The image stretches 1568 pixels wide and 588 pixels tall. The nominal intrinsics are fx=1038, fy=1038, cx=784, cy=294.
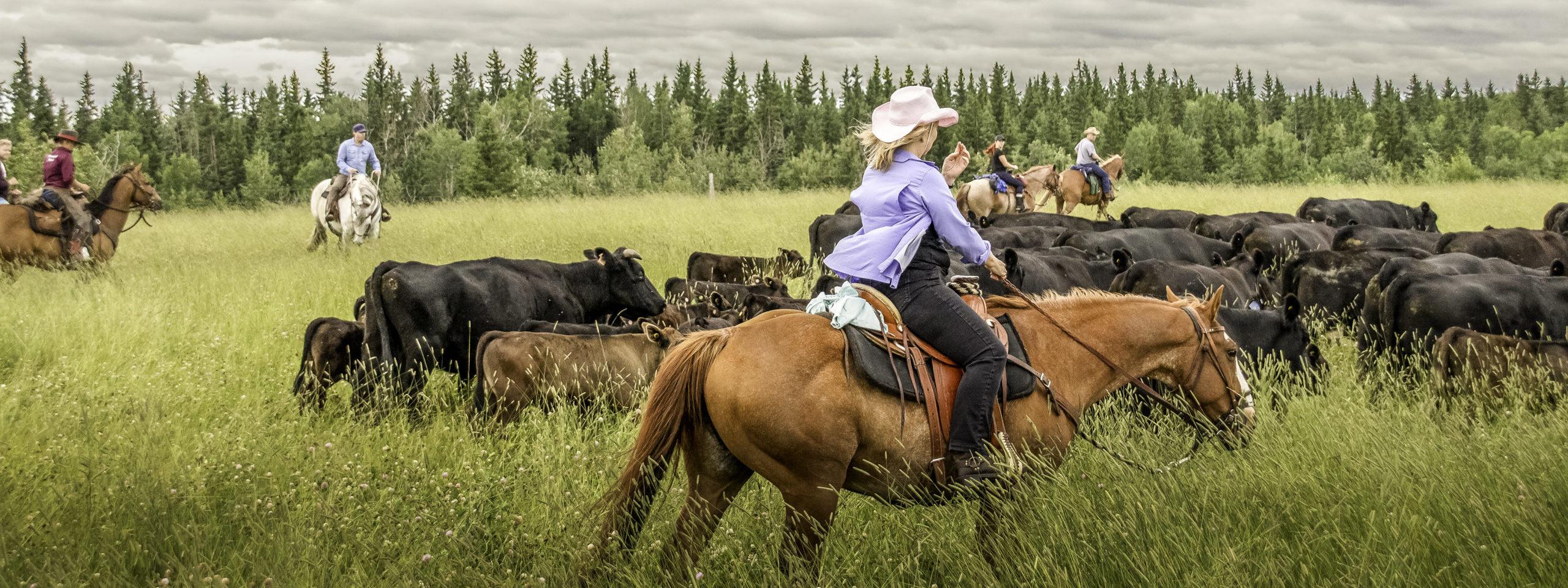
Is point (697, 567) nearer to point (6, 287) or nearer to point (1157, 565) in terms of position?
point (1157, 565)

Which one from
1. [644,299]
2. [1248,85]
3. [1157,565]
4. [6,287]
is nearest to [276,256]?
[6,287]

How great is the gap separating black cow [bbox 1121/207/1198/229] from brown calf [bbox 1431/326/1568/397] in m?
10.5

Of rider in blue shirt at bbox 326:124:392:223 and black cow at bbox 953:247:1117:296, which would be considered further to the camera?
rider in blue shirt at bbox 326:124:392:223

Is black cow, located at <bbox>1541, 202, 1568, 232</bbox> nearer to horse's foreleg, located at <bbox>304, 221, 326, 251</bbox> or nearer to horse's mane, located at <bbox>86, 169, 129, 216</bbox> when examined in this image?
horse's foreleg, located at <bbox>304, 221, 326, 251</bbox>

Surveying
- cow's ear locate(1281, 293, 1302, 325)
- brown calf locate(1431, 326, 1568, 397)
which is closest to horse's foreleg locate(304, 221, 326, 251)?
cow's ear locate(1281, 293, 1302, 325)

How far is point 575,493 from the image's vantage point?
502 cm

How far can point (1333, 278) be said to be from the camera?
9836 mm

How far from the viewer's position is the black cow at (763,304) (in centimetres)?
884

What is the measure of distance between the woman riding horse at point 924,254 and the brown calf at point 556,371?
112 inches

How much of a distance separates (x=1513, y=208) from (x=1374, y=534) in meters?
25.5

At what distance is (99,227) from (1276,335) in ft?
48.4

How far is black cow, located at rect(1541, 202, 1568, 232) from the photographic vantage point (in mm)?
14344

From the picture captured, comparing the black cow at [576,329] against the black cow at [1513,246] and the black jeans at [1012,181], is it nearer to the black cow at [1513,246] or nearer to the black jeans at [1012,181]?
the black cow at [1513,246]

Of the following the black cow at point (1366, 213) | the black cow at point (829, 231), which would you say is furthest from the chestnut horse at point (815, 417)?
the black cow at point (1366, 213)
